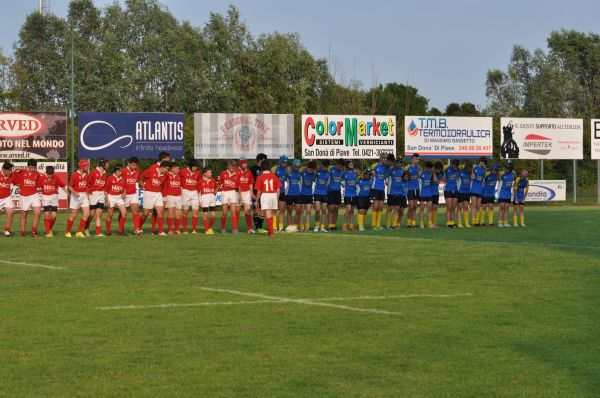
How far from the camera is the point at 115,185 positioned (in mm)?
25891

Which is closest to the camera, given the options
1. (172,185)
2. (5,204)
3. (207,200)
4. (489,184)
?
(5,204)

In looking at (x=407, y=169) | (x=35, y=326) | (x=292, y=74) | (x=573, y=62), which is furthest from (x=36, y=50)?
(x=35, y=326)

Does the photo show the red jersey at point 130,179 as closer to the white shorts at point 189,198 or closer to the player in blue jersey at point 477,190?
the white shorts at point 189,198

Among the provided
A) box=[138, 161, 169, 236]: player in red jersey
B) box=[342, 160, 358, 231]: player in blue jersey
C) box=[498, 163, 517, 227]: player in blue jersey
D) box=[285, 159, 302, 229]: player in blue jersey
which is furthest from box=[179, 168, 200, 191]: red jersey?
box=[498, 163, 517, 227]: player in blue jersey

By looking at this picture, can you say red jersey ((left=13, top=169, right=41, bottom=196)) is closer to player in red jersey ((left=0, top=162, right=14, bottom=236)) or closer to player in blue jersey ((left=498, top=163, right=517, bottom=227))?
player in red jersey ((left=0, top=162, right=14, bottom=236))

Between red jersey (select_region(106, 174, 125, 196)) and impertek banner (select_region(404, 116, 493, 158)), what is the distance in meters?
23.1

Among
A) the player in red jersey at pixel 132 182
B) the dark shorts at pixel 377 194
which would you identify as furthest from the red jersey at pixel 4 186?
the dark shorts at pixel 377 194

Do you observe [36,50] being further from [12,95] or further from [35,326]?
[35,326]

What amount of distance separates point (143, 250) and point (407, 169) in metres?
11.6

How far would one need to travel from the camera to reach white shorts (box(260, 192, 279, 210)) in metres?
25.4

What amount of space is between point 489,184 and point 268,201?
26.5 ft

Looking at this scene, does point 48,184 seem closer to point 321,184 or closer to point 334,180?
point 321,184

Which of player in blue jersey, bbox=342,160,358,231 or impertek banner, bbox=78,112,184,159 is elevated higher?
impertek banner, bbox=78,112,184,159

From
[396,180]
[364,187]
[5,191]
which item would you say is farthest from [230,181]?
[5,191]
